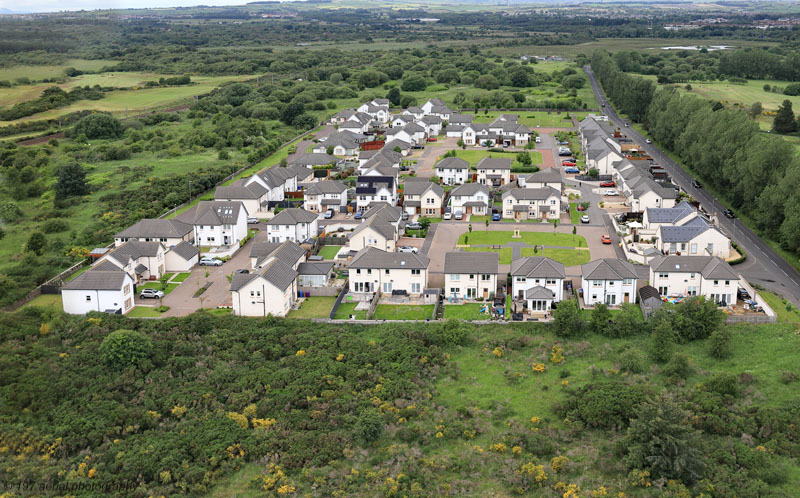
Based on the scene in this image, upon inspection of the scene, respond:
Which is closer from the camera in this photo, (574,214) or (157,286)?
(157,286)

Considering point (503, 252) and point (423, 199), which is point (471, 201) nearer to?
point (423, 199)

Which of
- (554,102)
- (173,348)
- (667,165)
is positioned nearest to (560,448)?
(173,348)

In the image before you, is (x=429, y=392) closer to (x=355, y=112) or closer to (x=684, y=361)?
(x=684, y=361)

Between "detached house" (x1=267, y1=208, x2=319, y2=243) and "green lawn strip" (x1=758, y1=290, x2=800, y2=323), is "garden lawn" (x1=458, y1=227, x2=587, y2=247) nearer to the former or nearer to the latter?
"detached house" (x1=267, y1=208, x2=319, y2=243)

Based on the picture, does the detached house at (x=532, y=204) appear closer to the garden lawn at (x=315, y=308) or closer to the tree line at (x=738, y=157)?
the tree line at (x=738, y=157)

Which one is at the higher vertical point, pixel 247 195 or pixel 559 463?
pixel 247 195

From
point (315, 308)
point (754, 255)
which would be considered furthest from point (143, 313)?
point (754, 255)

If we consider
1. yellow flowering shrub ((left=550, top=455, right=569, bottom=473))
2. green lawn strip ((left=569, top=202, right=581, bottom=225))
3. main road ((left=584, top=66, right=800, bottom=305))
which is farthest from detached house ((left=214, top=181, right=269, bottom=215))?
yellow flowering shrub ((left=550, top=455, right=569, bottom=473))
